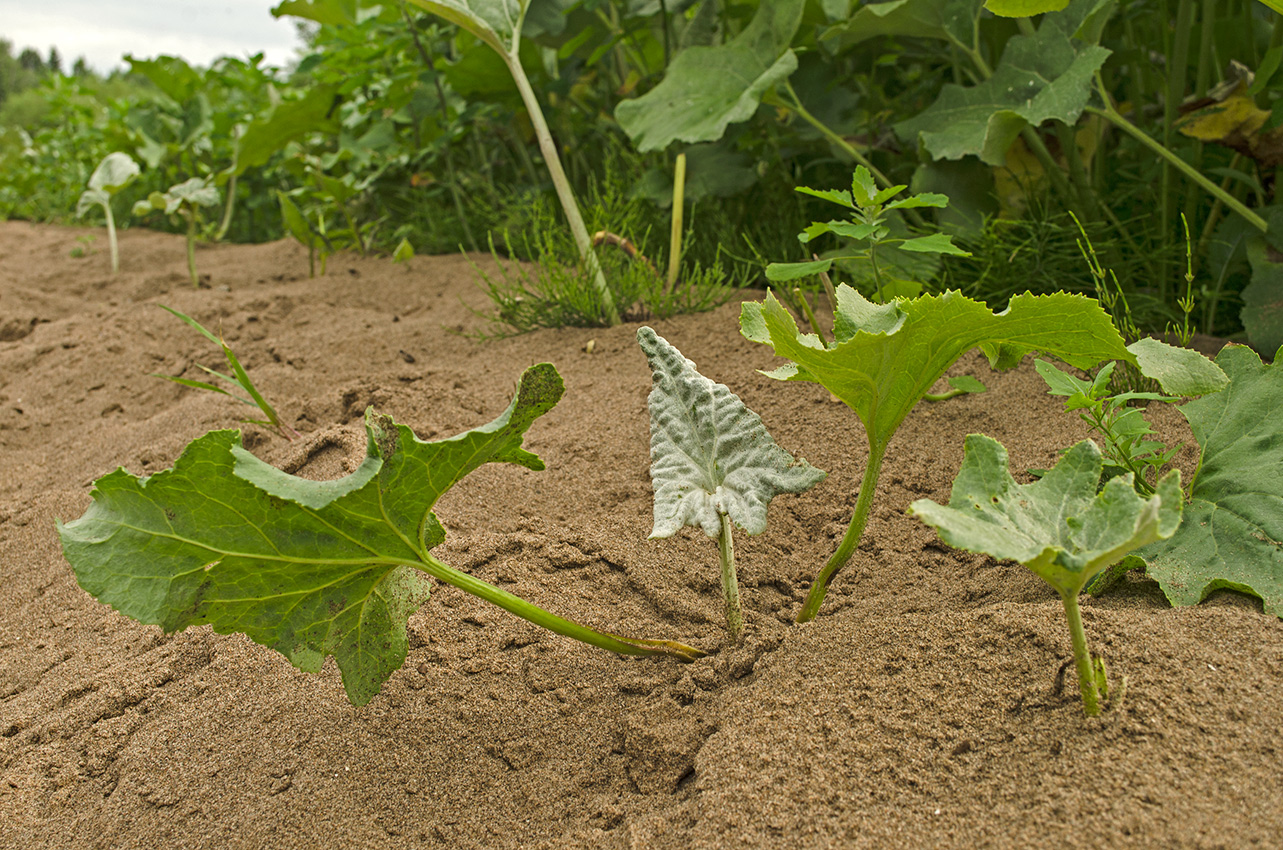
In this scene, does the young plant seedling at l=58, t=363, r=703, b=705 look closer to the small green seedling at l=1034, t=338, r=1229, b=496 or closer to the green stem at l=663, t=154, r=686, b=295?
the small green seedling at l=1034, t=338, r=1229, b=496

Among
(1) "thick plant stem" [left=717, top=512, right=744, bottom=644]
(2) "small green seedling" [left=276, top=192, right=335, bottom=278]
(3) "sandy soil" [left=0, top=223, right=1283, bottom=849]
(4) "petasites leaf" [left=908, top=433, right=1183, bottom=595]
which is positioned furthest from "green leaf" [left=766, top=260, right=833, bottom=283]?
(2) "small green seedling" [left=276, top=192, right=335, bottom=278]

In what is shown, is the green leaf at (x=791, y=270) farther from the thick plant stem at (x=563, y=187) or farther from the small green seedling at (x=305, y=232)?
the small green seedling at (x=305, y=232)

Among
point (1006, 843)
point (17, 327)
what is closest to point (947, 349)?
point (1006, 843)

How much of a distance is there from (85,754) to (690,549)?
880 mm

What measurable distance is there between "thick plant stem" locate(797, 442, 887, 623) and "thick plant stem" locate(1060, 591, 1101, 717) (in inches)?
11.5

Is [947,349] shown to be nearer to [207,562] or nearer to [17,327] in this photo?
[207,562]

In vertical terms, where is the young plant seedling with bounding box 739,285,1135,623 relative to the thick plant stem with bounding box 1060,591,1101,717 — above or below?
above

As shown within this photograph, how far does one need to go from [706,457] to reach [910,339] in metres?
0.28

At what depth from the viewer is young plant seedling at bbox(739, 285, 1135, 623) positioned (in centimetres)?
95

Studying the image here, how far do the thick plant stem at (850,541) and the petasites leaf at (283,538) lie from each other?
0.41 meters

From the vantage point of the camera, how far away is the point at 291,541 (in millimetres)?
944

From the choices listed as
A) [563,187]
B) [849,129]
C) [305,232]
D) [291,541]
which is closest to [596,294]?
[563,187]

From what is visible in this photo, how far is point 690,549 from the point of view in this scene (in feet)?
4.47

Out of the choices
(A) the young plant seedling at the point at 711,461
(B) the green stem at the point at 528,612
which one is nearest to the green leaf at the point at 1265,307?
(A) the young plant seedling at the point at 711,461
